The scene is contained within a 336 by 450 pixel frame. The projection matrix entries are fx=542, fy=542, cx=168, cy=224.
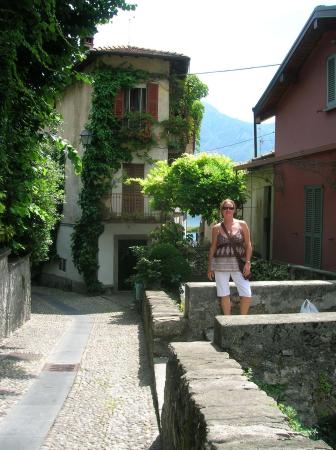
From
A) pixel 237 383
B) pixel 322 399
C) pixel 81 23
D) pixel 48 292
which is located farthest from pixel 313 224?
pixel 48 292

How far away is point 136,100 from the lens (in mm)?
22719

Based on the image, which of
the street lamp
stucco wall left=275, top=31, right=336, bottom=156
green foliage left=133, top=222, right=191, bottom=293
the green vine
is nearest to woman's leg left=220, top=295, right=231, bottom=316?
stucco wall left=275, top=31, right=336, bottom=156

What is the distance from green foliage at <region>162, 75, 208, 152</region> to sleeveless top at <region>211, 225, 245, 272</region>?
16.4m

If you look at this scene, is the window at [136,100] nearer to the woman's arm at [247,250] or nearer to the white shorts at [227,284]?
the woman's arm at [247,250]

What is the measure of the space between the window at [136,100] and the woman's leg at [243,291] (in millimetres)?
16863

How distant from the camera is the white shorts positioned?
6.70 meters

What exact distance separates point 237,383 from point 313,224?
985 cm

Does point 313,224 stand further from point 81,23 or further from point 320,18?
point 81,23

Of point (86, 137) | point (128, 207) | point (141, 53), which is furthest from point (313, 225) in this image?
point (141, 53)

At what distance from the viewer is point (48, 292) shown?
23.8 meters

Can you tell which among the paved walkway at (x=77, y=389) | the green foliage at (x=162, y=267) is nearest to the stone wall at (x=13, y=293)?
the paved walkway at (x=77, y=389)

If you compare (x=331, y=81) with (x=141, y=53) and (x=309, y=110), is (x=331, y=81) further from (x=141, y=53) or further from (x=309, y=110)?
(x=141, y=53)

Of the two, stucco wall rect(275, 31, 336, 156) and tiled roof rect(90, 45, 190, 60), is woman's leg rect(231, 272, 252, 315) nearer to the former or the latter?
stucco wall rect(275, 31, 336, 156)

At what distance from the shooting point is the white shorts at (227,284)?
670 centimetres
